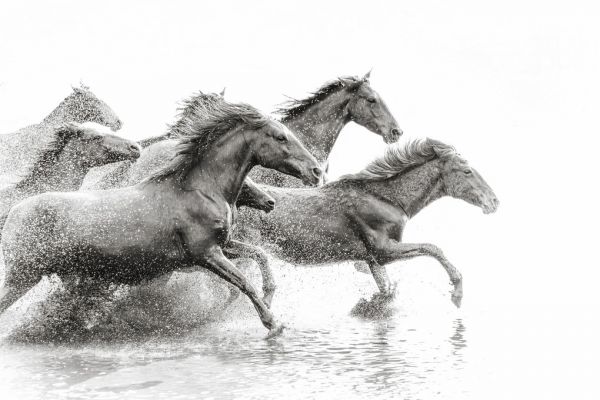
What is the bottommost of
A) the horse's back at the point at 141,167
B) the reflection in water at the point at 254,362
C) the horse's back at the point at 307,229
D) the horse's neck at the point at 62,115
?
the reflection in water at the point at 254,362

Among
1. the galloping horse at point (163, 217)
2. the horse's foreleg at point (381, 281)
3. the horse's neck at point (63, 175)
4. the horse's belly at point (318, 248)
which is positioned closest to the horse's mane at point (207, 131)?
the galloping horse at point (163, 217)

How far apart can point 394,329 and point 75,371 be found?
307 cm

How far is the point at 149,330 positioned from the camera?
331 inches

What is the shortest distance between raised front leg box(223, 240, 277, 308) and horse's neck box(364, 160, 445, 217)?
181 cm

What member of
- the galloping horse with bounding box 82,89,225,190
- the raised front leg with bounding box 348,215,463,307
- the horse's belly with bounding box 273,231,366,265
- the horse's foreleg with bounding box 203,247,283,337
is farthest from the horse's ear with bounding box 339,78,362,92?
the horse's foreleg with bounding box 203,247,283,337

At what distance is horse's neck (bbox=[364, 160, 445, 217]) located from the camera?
9.73 m

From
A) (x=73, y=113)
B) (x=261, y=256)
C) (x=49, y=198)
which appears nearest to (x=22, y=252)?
(x=49, y=198)

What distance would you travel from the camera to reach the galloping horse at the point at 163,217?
7.49m

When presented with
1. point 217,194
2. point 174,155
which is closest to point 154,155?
point 174,155

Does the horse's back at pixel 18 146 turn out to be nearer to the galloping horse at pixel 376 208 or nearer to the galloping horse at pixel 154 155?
the galloping horse at pixel 154 155

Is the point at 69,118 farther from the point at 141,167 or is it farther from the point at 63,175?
the point at 63,175

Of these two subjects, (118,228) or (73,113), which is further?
(73,113)

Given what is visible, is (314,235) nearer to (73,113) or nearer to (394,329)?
(394,329)

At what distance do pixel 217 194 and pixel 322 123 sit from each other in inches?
Answer: 125
